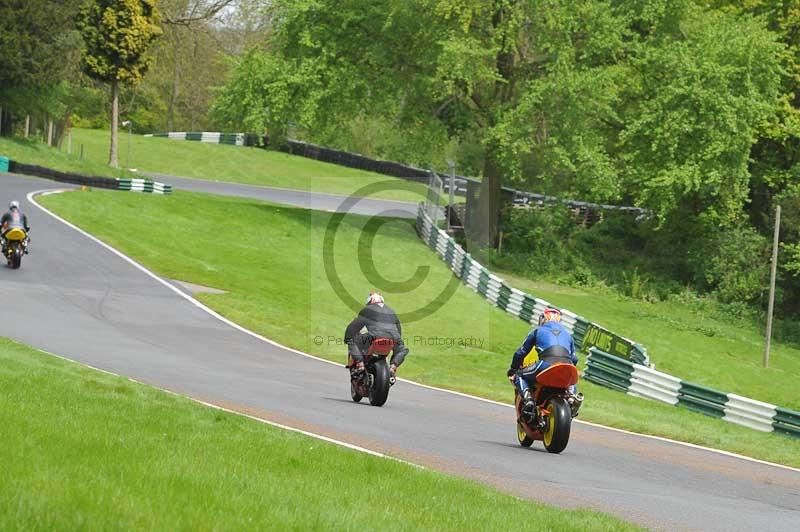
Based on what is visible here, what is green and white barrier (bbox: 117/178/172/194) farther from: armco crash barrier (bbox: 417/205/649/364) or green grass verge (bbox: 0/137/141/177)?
armco crash barrier (bbox: 417/205/649/364)

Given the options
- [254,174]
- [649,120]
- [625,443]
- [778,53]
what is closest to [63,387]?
[625,443]

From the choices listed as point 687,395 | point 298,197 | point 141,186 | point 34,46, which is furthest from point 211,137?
point 687,395

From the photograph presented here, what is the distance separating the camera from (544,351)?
13.1 meters

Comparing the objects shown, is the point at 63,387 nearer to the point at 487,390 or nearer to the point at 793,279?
the point at 487,390

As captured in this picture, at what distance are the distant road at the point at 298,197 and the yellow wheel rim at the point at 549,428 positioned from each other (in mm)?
43343

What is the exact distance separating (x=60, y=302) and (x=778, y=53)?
106ft

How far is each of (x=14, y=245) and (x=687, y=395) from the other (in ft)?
56.2

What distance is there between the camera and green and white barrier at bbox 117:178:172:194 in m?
47.1

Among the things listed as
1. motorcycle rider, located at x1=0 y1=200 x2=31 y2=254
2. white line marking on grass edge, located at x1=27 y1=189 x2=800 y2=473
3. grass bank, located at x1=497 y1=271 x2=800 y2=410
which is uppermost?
motorcycle rider, located at x1=0 y1=200 x2=31 y2=254

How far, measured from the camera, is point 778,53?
45594mm

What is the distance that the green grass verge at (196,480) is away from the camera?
644 cm

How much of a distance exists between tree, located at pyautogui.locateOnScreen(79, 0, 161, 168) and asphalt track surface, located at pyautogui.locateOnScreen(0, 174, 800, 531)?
1124 inches

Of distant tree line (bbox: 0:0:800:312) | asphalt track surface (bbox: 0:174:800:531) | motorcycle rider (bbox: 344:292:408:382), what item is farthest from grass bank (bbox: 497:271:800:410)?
motorcycle rider (bbox: 344:292:408:382)

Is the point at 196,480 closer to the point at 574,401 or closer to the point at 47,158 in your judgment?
the point at 574,401
